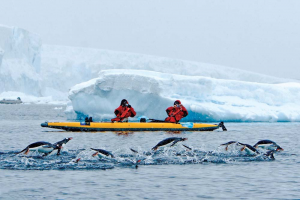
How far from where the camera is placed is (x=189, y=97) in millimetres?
25141

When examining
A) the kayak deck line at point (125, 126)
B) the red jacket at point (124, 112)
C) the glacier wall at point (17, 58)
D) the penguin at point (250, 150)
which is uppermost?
the glacier wall at point (17, 58)

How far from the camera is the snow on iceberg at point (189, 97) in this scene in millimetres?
24609

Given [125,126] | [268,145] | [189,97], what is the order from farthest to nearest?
[189,97], [125,126], [268,145]

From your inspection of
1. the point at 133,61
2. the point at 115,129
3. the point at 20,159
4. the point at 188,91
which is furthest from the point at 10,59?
Result: the point at 20,159

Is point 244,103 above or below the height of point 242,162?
above

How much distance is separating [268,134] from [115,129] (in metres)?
5.77

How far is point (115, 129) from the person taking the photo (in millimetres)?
18344

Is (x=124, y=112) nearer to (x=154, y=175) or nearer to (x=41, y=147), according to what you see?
(x=41, y=147)

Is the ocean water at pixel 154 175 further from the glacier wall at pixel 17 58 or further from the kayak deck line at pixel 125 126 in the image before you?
the glacier wall at pixel 17 58

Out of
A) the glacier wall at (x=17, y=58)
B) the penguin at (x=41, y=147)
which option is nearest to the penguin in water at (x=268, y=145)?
the penguin at (x=41, y=147)

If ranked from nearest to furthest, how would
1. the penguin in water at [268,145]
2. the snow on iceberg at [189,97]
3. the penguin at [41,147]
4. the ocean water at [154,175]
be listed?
the ocean water at [154,175] < the penguin at [41,147] < the penguin in water at [268,145] < the snow on iceberg at [189,97]

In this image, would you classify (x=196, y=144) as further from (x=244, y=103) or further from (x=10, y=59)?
(x=10, y=59)

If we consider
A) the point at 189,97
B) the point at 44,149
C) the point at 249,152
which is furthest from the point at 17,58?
the point at 249,152

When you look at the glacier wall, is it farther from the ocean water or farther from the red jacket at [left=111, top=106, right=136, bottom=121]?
the ocean water
